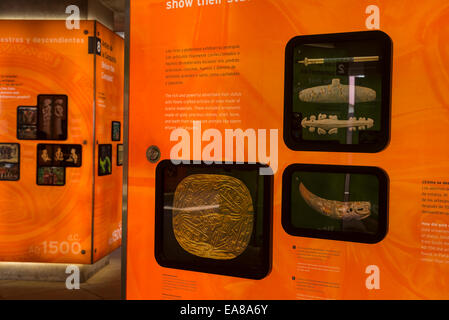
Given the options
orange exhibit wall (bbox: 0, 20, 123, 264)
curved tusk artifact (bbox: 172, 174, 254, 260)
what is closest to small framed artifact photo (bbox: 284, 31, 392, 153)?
curved tusk artifact (bbox: 172, 174, 254, 260)

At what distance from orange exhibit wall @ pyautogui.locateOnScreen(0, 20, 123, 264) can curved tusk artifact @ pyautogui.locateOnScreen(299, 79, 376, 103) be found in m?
3.38

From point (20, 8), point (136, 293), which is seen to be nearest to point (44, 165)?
point (20, 8)

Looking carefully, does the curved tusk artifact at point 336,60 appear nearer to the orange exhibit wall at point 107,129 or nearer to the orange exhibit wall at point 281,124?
the orange exhibit wall at point 281,124

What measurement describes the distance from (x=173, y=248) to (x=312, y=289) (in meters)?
0.64

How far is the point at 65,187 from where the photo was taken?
4.52 metres

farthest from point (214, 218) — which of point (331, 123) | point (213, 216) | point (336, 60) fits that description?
point (336, 60)

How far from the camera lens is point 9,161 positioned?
4.50 metres

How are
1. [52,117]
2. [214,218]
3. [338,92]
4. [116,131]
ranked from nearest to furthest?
[338,92] → [214,218] → [52,117] → [116,131]

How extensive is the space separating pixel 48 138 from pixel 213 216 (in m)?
3.29

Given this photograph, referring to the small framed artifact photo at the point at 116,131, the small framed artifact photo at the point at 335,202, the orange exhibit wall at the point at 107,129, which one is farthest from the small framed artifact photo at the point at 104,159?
the small framed artifact photo at the point at 335,202

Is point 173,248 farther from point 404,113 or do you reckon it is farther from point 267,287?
point 404,113

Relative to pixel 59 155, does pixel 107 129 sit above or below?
above

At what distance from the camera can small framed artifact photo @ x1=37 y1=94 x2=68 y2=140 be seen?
446 centimetres

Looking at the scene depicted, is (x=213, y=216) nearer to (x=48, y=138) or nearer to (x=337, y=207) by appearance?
(x=337, y=207)
